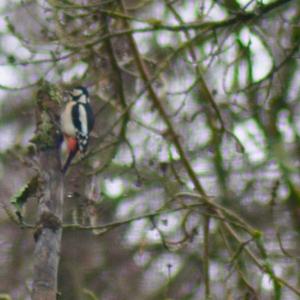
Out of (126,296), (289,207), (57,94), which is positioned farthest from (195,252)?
(57,94)

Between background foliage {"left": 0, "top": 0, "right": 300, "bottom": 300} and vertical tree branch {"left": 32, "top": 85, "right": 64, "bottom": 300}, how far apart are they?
9cm

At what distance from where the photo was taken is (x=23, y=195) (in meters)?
3.92

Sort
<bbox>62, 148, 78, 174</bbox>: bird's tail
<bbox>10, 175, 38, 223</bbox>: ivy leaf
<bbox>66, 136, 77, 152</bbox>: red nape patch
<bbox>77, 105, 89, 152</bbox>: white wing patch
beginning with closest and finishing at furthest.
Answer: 1. <bbox>10, 175, 38, 223</bbox>: ivy leaf
2. <bbox>62, 148, 78, 174</bbox>: bird's tail
3. <bbox>66, 136, 77, 152</bbox>: red nape patch
4. <bbox>77, 105, 89, 152</bbox>: white wing patch

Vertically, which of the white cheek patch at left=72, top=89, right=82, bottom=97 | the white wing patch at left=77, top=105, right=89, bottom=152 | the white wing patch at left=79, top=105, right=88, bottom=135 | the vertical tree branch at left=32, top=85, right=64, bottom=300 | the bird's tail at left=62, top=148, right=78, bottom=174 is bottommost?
the vertical tree branch at left=32, top=85, right=64, bottom=300

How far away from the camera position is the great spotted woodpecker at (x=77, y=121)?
5129 mm

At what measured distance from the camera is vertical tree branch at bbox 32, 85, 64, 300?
3.61 meters

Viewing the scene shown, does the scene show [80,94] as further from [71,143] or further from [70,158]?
[70,158]

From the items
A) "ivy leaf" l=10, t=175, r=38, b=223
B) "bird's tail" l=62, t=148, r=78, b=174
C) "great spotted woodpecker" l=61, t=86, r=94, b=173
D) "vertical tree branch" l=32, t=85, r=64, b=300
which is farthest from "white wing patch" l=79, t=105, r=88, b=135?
"ivy leaf" l=10, t=175, r=38, b=223

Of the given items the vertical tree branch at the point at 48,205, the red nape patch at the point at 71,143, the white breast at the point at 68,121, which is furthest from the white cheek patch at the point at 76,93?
the vertical tree branch at the point at 48,205

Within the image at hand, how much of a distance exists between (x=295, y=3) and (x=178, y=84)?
811mm

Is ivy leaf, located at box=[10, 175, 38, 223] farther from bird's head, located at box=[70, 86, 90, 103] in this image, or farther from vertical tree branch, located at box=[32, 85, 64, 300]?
bird's head, located at box=[70, 86, 90, 103]

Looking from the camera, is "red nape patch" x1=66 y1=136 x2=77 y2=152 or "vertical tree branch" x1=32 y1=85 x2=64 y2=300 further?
"red nape patch" x1=66 y1=136 x2=77 y2=152

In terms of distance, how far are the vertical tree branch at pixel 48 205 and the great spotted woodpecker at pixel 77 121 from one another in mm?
564

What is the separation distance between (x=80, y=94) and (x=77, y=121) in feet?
0.53
